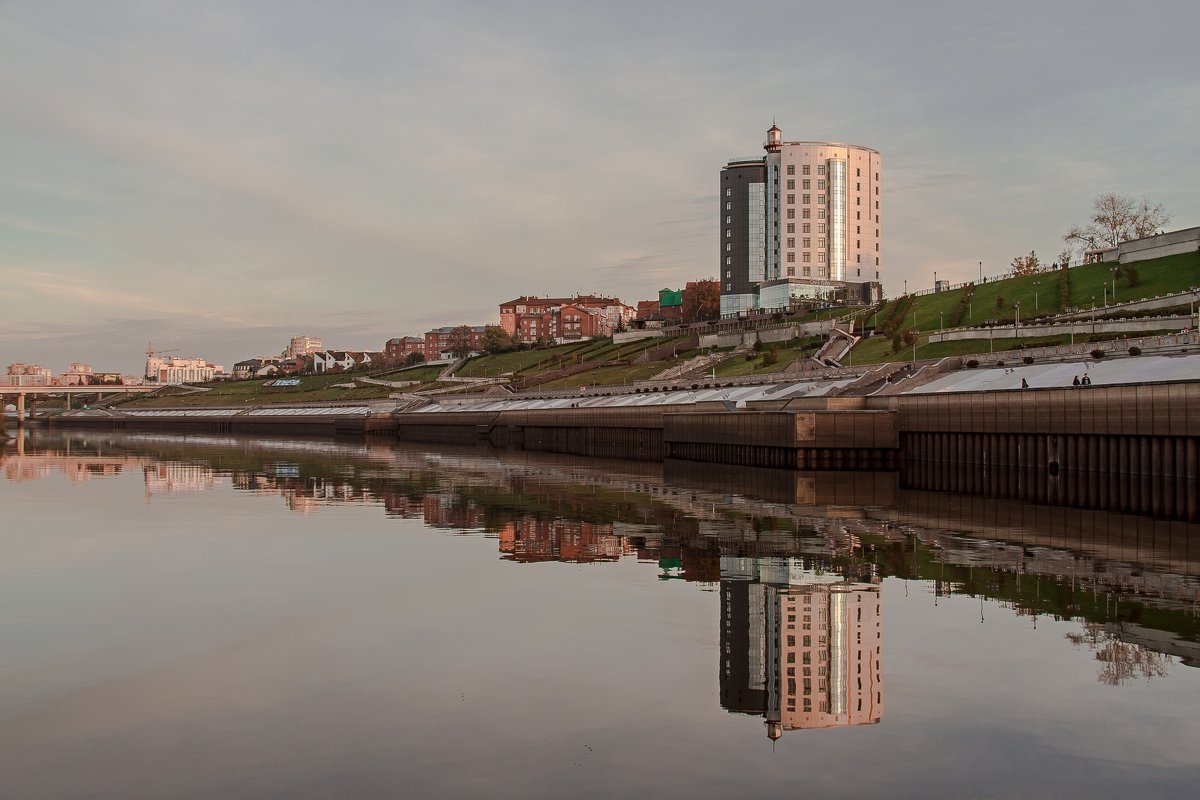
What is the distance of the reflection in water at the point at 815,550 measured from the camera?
49.4 feet

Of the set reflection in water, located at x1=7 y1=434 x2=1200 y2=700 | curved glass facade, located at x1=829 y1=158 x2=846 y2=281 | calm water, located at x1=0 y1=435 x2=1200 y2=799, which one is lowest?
calm water, located at x1=0 y1=435 x2=1200 y2=799

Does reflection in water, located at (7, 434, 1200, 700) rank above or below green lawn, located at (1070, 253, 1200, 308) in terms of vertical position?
below

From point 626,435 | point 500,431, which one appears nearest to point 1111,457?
point 626,435

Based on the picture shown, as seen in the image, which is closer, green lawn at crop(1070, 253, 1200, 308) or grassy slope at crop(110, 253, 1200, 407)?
green lawn at crop(1070, 253, 1200, 308)

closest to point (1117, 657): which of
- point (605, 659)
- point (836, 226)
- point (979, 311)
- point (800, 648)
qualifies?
point (800, 648)

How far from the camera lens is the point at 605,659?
15359 mm

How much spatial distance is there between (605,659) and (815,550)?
11413 mm

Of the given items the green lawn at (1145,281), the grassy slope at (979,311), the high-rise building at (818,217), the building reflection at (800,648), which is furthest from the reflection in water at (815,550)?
the high-rise building at (818,217)

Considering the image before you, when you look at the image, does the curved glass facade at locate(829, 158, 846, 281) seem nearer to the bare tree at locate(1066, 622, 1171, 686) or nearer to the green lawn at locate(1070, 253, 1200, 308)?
the green lawn at locate(1070, 253, 1200, 308)

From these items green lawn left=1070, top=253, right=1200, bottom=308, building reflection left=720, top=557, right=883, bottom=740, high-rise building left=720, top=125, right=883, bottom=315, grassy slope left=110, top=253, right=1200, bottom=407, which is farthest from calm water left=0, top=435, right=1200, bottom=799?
high-rise building left=720, top=125, right=883, bottom=315

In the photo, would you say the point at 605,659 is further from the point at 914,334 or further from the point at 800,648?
the point at 914,334

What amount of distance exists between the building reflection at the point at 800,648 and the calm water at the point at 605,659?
59mm

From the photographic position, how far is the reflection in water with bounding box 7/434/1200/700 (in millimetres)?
15047

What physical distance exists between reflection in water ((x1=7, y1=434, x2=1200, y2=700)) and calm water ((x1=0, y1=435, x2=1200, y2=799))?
0.12 meters
